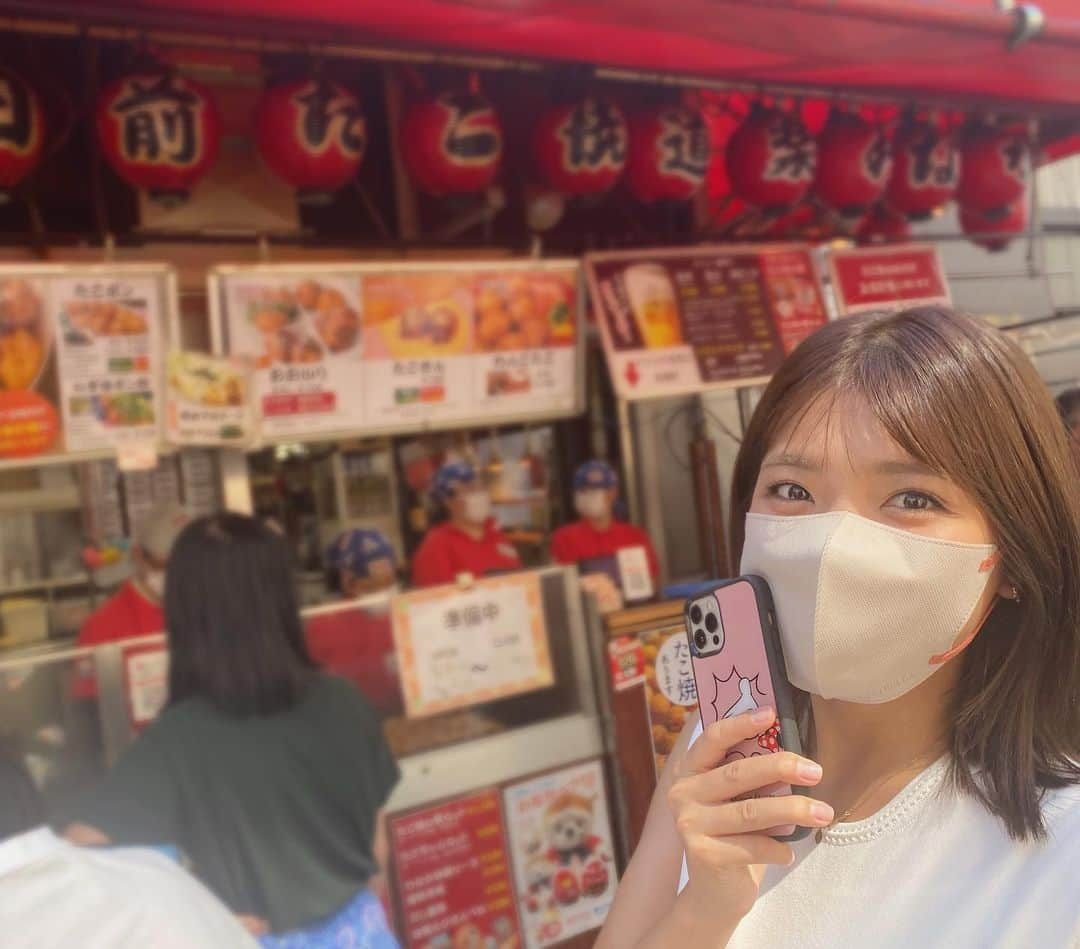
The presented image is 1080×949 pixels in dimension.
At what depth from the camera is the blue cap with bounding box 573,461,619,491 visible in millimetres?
5453

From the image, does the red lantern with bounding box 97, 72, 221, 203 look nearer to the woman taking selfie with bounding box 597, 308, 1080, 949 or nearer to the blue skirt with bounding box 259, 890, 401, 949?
the blue skirt with bounding box 259, 890, 401, 949

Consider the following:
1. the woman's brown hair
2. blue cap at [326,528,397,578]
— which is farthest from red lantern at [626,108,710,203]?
the woman's brown hair

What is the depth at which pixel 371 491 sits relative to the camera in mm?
6340

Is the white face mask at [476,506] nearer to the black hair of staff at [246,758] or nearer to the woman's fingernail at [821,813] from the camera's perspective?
the black hair of staff at [246,758]

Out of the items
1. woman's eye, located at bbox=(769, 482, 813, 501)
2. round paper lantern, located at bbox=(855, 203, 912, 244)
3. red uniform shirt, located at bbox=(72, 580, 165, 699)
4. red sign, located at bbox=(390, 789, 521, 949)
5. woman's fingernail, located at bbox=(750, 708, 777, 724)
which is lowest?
red sign, located at bbox=(390, 789, 521, 949)

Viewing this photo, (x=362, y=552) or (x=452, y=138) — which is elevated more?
(x=452, y=138)

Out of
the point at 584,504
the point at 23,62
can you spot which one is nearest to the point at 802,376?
the point at 584,504

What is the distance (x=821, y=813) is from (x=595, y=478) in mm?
4603

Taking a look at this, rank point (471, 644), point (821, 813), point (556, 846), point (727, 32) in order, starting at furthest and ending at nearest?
1. point (471, 644)
2. point (556, 846)
3. point (727, 32)
4. point (821, 813)

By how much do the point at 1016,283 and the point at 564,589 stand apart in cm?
326

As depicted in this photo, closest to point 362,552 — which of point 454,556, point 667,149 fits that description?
point 454,556

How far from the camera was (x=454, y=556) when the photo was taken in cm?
507

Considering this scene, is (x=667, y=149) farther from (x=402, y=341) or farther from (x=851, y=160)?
(x=402, y=341)

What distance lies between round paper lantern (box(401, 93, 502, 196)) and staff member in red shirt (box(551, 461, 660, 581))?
202 centimetres
